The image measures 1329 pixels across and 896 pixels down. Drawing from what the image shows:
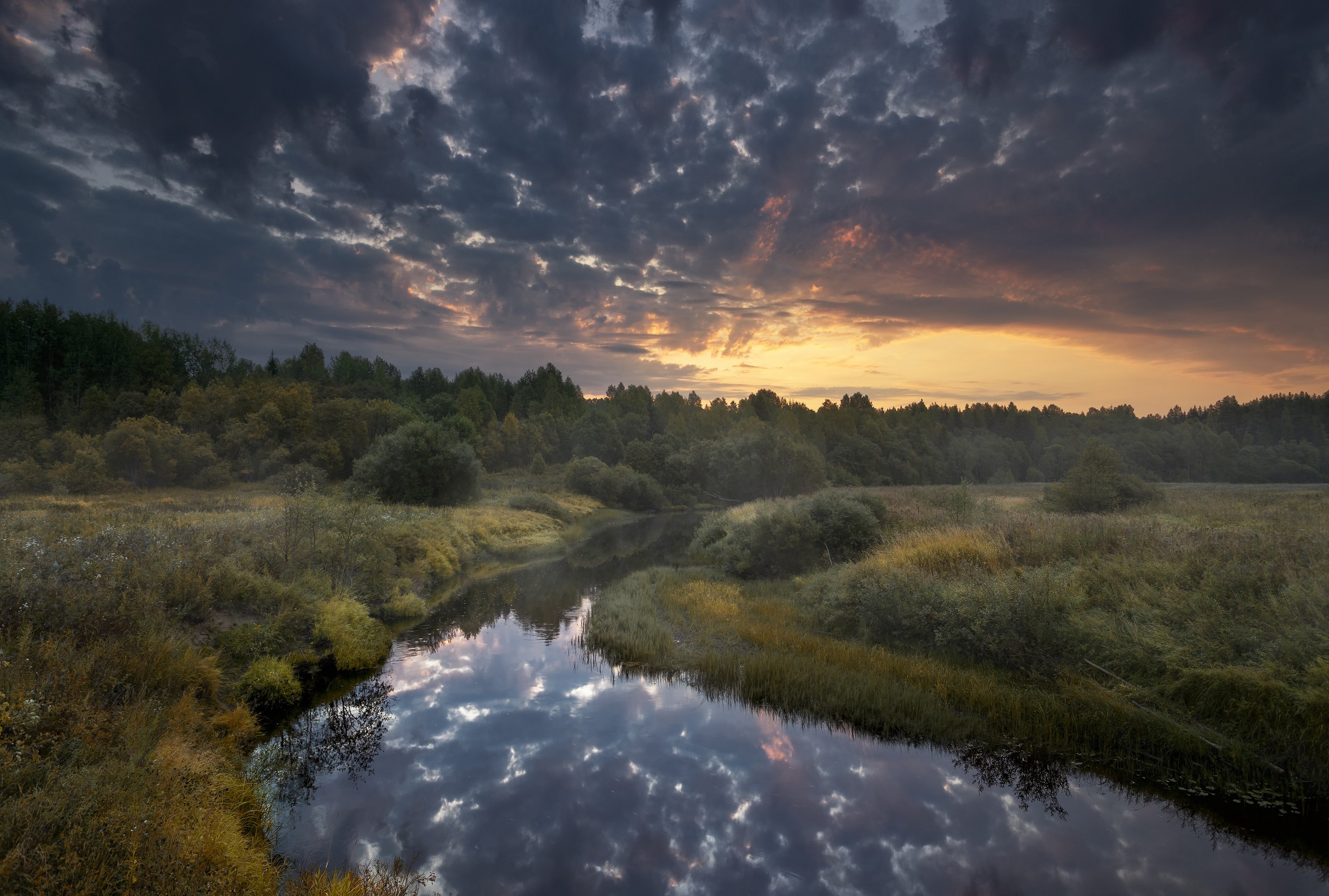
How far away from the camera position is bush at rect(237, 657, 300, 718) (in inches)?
484

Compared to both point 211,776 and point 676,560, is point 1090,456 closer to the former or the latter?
point 676,560

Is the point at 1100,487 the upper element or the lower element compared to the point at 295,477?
upper

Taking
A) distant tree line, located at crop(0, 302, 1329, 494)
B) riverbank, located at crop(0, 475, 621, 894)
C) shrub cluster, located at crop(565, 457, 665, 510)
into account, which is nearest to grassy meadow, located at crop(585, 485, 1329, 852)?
riverbank, located at crop(0, 475, 621, 894)

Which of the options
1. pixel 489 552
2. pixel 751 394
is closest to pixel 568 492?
pixel 489 552

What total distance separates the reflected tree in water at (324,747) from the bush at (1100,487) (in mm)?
30515

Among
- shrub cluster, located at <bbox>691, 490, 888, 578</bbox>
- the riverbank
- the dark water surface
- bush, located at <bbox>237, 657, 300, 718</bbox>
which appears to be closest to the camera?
the riverbank

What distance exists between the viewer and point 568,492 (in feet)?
232

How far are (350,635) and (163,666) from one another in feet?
19.4

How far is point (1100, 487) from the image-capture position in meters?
28.4

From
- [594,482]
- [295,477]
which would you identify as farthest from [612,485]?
[295,477]

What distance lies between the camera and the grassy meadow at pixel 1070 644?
353 inches

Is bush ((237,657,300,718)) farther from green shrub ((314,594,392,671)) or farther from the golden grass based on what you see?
the golden grass

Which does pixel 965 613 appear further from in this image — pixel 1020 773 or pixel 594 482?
pixel 594 482

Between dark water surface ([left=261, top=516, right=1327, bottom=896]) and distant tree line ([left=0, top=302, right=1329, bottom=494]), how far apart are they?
3038cm
